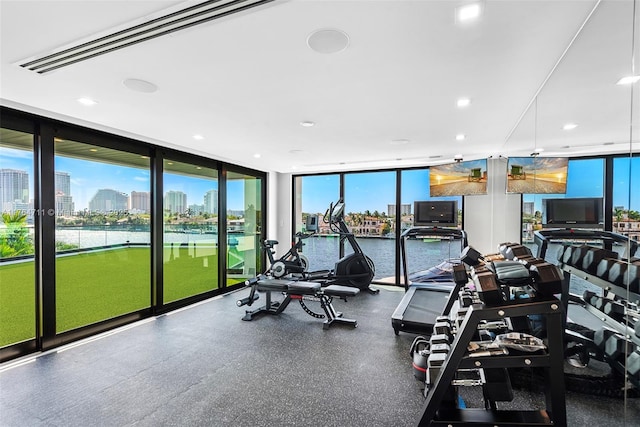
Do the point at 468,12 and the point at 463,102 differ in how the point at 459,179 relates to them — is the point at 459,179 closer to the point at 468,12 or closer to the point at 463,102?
the point at 463,102

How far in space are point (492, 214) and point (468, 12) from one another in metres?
4.68

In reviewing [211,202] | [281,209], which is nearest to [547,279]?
[211,202]

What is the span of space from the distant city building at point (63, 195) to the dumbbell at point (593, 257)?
5056 millimetres

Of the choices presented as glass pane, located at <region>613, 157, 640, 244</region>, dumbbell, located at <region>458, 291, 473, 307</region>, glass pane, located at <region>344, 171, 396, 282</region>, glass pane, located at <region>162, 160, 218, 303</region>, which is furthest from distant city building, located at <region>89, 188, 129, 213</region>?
glass pane, located at <region>613, 157, 640, 244</region>

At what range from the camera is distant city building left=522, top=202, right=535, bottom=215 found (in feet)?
11.3

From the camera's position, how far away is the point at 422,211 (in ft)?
18.4

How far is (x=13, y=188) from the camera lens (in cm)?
298

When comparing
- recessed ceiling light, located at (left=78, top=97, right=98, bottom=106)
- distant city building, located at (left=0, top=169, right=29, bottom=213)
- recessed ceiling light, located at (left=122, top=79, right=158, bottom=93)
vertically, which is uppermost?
recessed ceiling light, located at (left=122, top=79, right=158, bottom=93)

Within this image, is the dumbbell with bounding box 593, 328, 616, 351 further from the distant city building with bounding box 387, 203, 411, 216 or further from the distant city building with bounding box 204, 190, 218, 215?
the distant city building with bounding box 204, 190, 218, 215

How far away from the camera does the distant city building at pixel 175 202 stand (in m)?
4.57

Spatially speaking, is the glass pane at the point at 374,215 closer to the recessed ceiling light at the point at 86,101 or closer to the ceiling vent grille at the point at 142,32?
the recessed ceiling light at the point at 86,101

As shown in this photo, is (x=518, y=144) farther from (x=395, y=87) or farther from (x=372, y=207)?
(x=372, y=207)

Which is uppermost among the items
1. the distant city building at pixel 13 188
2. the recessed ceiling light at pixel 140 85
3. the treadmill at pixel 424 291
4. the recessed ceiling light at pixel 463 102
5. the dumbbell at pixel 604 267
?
the recessed ceiling light at pixel 463 102

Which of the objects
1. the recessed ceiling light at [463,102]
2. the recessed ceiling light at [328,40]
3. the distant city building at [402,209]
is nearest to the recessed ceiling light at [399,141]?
the recessed ceiling light at [463,102]
